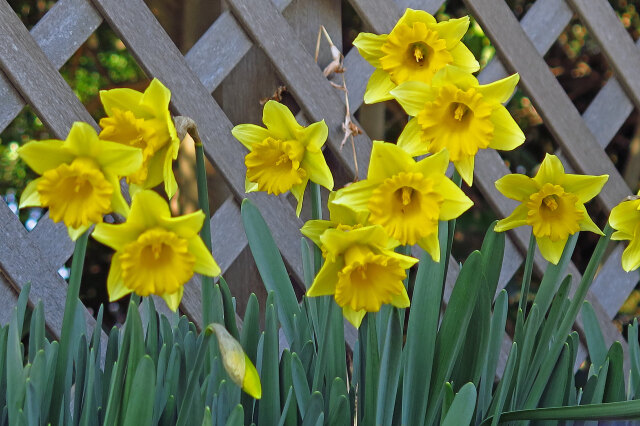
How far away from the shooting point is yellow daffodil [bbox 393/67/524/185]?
598 mm

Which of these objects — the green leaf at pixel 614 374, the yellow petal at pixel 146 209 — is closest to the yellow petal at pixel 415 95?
the yellow petal at pixel 146 209

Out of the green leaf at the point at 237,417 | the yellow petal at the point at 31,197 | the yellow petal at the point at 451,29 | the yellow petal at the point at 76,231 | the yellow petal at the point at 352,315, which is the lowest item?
the green leaf at the point at 237,417

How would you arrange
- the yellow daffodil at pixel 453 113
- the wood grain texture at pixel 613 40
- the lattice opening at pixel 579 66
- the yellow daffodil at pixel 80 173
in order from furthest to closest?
the lattice opening at pixel 579 66, the wood grain texture at pixel 613 40, the yellow daffodil at pixel 453 113, the yellow daffodil at pixel 80 173

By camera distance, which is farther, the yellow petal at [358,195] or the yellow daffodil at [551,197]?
the yellow daffodil at [551,197]

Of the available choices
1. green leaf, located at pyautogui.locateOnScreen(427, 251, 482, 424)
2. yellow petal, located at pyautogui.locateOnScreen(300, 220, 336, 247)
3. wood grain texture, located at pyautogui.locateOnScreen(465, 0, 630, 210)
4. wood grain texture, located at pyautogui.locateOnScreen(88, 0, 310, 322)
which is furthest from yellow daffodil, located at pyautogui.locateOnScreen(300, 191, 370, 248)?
wood grain texture, located at pyautogui.locateOnScreen(465, 0, 630, 210)

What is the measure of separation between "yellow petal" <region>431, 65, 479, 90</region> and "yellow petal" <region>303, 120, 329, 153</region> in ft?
0.32

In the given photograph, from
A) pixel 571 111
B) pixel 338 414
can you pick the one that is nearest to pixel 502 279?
pixel 571 111

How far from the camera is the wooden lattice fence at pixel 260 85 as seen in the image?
114 cm

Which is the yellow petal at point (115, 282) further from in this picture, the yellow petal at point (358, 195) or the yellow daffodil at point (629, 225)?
the yellow daffodil at point (629, 225)

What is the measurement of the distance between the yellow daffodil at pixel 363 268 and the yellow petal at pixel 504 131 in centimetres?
14

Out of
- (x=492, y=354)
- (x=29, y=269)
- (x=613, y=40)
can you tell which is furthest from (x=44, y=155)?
(x=613, y=40)

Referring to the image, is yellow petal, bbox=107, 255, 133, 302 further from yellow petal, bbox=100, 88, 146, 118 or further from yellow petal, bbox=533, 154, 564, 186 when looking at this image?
yellow petal, bbox=533, 154, 564, 186

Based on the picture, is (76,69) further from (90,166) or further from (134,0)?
(90,166)

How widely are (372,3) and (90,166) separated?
95cm
